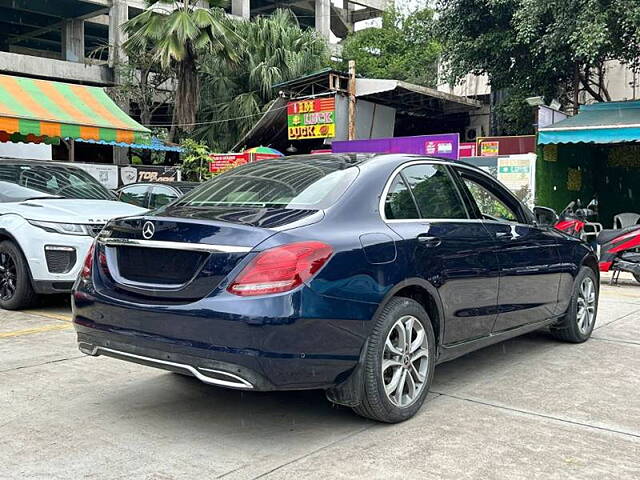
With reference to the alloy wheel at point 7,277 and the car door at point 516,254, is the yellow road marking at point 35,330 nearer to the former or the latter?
the alloy wheel at point 7,277

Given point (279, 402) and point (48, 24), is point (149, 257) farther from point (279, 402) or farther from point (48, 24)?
point (48, 24)

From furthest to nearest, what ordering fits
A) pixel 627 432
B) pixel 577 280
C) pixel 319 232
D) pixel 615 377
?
pixel 577 280 → pixel 615 377 → pixel 627 432 → pixel 319 232

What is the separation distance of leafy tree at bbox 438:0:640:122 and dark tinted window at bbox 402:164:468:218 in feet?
44.5

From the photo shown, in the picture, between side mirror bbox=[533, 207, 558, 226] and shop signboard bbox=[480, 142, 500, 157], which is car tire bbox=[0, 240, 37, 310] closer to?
side mirror bbox=[533, 207, 558, 226]

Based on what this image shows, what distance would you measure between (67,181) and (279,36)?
20137 mm

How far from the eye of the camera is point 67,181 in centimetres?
795

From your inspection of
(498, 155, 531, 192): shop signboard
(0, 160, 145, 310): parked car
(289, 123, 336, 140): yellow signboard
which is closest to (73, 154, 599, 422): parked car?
(0, 160, 145, 310): parked car

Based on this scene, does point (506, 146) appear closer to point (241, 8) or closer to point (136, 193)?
point (136, 193)

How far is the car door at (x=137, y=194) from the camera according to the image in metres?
11.9

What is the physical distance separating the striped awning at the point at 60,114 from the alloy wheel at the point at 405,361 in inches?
407

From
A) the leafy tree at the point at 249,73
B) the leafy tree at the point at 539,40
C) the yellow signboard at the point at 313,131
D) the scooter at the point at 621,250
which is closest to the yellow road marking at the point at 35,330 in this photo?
the scooter at the point at 621,250

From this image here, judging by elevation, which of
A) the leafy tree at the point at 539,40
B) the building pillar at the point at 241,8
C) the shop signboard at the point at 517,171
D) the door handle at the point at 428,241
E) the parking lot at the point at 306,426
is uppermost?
the building pillar at the point at 241,8

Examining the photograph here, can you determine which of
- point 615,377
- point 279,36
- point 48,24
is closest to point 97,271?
point 615,377

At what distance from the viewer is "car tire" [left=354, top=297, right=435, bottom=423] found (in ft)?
11.4
